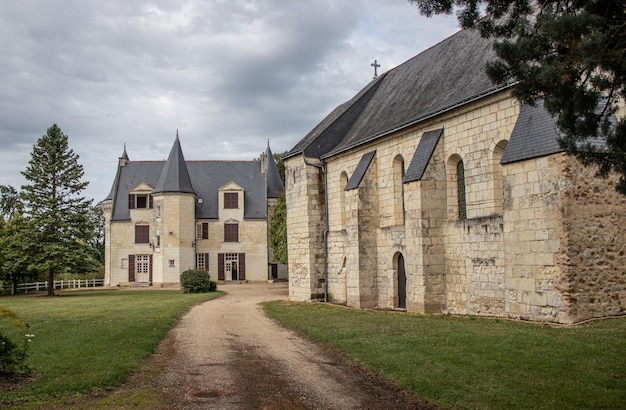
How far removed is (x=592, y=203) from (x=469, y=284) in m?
4.50

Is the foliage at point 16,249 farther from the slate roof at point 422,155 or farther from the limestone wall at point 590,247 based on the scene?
the limestone wall at point 590,247

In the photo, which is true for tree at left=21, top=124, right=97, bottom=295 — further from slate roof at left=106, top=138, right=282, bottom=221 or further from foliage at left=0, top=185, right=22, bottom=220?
foliage at left=0, top=185, right=22, bottom=220

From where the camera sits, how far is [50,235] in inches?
1297

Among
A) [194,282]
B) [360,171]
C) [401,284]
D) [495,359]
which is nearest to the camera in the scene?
[495,359]

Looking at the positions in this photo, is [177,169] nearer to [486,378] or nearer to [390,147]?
[390,147]

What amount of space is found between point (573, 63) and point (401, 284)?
1483 cm

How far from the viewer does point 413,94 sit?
21391 millimetres

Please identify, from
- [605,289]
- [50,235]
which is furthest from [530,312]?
[50,235]

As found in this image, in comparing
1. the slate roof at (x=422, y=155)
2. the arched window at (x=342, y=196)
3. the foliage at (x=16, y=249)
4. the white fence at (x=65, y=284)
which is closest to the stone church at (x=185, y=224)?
the white fence at (x=65, y=284)

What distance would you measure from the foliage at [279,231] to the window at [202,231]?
4.88 metres

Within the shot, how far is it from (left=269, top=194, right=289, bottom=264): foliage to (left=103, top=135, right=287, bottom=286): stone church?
2171 mm

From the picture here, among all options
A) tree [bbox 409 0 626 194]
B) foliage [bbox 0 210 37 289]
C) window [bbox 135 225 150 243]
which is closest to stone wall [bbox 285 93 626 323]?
tree [bbox 409 0 626 194]

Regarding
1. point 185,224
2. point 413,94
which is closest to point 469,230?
point 413,94

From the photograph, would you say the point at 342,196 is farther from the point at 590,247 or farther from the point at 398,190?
the point at 590,247
